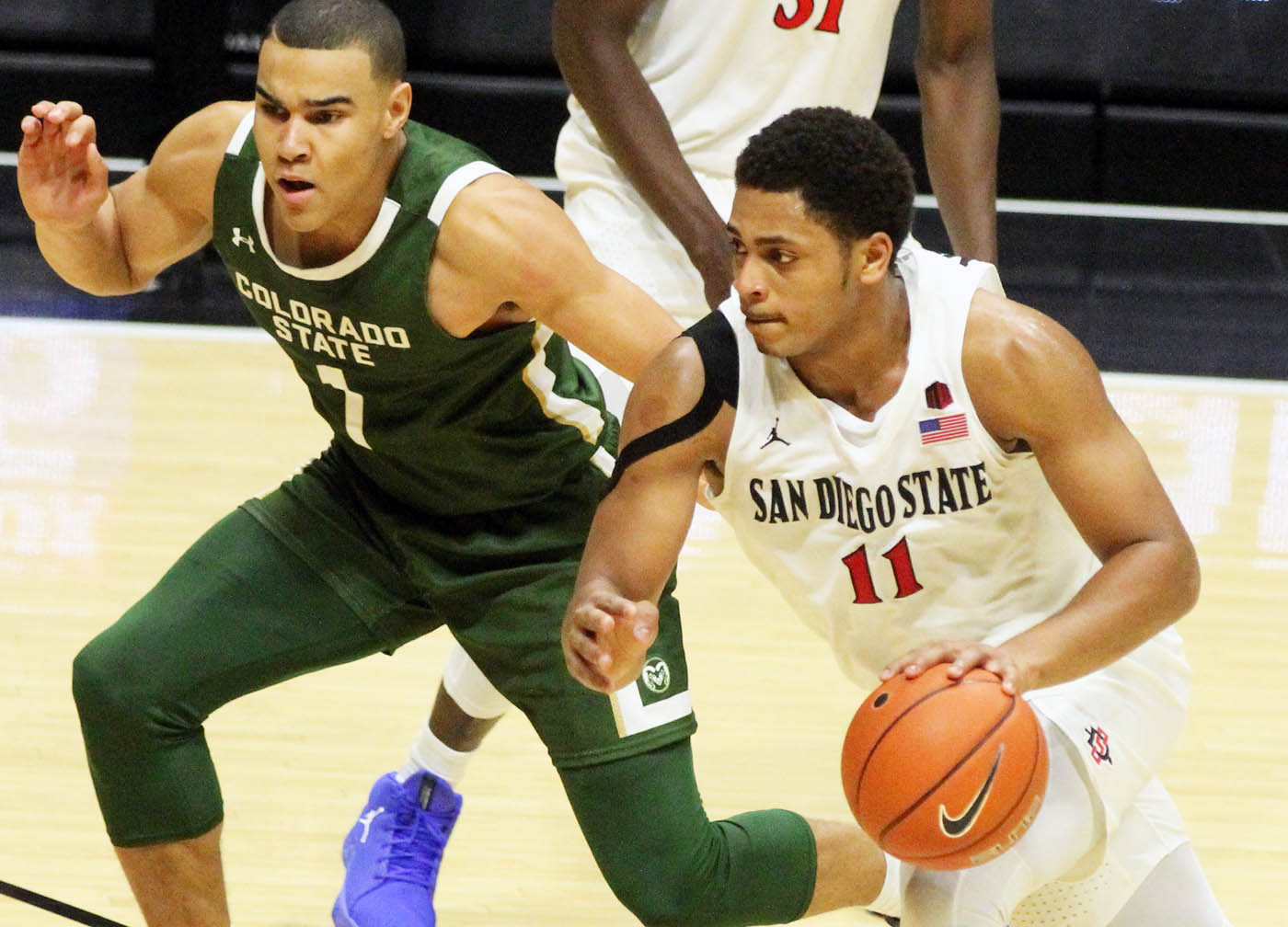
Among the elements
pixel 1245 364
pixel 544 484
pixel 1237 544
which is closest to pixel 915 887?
pixel 544 484

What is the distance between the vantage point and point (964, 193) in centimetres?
402

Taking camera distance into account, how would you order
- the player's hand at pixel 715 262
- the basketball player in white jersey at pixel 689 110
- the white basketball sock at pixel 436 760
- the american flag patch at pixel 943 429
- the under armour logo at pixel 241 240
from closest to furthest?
the american flag patch at pixel 943 429, the under armour logo at pixel 241 240, the player's hand at pixel 715 262, the basketball player in white jersey at pixel 689 110, the white basketball sock at pixel 436 760

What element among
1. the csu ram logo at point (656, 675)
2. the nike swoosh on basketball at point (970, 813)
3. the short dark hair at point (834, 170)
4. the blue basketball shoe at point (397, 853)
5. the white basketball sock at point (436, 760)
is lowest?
the blue basketball shoe at point (397, 853)

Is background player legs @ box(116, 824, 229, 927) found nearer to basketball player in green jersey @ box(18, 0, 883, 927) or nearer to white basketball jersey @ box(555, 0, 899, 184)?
basketball player in green jersey @ box(18, 0, 883, 927)

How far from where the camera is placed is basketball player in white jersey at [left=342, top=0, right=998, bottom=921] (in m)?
3.75

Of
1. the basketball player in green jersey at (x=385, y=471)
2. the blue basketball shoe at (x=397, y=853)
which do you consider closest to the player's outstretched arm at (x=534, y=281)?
the basketball player in green jersey at (x=385, y=471)

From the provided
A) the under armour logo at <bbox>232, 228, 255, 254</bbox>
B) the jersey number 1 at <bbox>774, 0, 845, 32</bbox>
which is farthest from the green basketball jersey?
the jersey number 1 at <bbox>774, 0, 845, 32</bbox>

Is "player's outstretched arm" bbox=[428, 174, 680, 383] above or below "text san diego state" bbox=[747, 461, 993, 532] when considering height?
above

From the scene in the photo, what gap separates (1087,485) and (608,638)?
0.74m

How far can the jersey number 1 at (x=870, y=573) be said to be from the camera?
9.72ft

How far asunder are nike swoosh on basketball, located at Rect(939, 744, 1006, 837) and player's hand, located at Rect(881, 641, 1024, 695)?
0.32 feet

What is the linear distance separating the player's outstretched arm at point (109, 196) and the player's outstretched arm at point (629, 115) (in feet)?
2.49

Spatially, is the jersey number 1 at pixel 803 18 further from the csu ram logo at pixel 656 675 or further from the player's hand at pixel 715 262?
the csu ram logo at pixel 656 675

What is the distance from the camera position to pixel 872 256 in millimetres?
2850
